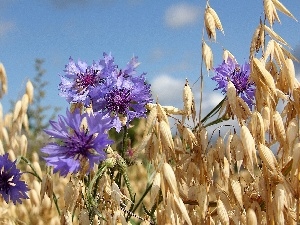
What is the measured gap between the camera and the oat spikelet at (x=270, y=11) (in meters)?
1.04

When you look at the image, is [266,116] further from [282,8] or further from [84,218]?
[84,218]

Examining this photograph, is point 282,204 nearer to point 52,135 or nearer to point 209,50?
point 209,50

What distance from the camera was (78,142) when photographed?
1.08 metres

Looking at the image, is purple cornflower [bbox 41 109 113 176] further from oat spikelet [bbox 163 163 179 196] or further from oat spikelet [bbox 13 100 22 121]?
oat spikelet [bbox 13 100 22 121]

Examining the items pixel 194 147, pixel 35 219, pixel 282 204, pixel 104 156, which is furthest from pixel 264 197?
pixel 35 219

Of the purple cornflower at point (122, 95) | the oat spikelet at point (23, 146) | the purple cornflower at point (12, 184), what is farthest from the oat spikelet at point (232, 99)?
the oat spikelet at point (23, 146)

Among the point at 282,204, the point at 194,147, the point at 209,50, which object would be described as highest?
the point at 209,50

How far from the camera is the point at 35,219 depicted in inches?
91.0

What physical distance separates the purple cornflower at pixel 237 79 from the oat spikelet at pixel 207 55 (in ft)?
0.64

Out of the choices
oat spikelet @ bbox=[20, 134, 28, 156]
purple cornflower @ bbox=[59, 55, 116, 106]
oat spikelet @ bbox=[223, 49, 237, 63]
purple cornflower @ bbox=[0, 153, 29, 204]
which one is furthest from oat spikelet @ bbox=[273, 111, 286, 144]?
oat spikelet @ bbox=[20, 134, 28, 156]

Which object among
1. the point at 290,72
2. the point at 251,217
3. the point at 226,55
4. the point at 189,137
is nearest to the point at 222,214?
the point at 251,217

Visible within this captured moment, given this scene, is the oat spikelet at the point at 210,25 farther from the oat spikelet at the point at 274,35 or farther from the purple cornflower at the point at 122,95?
the purple cornflower at the point at 122,95

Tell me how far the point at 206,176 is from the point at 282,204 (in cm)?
19

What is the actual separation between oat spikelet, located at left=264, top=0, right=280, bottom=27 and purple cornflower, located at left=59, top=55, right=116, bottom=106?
1.11ft
